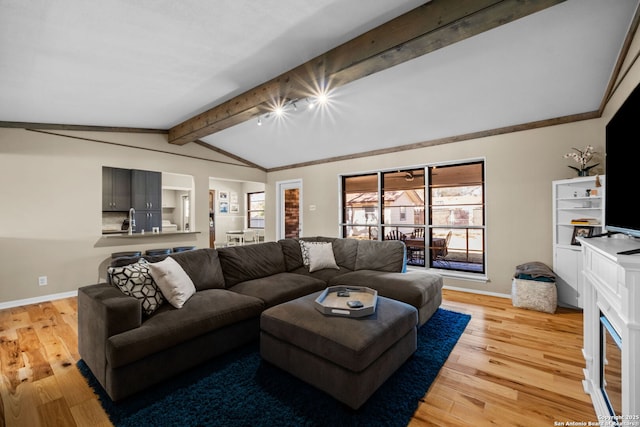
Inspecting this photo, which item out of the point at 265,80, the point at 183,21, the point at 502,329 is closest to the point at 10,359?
the point at 183,21

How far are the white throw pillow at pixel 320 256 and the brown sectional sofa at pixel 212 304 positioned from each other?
97 millimetres

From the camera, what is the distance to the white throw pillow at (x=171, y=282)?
2332mm

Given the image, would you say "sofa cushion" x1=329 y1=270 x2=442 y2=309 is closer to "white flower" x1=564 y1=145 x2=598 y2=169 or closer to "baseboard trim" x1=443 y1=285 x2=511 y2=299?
"baseboard trim" x1=443 y1=285 x2=511 y2=299

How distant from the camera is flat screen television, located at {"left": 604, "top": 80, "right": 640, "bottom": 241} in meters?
1.49

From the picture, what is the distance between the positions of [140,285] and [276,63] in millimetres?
2418

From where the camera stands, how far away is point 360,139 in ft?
16.3

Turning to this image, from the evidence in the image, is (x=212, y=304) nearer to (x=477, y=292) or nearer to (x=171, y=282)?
(x=171, y=282)

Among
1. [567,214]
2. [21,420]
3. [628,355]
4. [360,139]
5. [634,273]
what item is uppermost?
[360,139]

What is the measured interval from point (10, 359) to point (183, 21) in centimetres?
311

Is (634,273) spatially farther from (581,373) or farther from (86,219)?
(86,219)

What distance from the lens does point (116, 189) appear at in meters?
5.80

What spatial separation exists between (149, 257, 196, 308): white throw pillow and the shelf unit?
4.34 m

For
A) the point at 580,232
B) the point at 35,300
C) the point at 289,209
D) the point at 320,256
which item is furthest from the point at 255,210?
the point at 580,232

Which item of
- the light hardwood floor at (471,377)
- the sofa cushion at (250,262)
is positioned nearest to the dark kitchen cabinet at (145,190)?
the light hardwood floor at (471,377)
